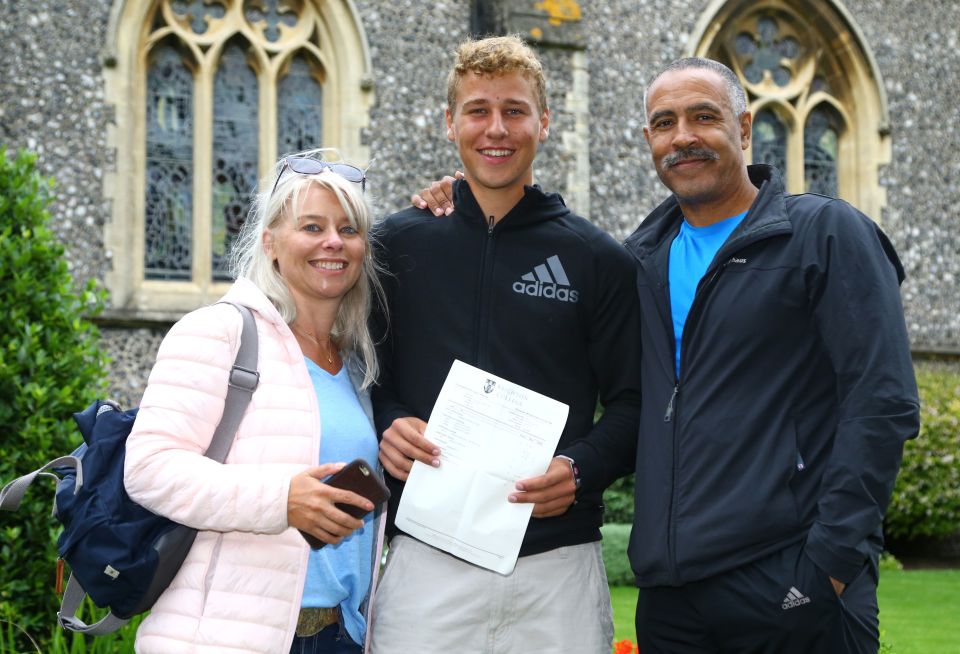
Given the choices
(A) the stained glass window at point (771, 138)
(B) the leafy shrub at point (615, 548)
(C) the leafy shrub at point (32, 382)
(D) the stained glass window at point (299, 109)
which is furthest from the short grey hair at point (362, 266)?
(A) the stained glass window at point (771, 138)

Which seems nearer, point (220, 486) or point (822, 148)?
point (220, 486)

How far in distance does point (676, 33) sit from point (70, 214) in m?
6.39

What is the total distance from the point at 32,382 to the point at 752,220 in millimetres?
3249

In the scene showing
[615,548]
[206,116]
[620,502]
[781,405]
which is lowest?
[615,548]

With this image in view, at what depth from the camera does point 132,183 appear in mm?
9406

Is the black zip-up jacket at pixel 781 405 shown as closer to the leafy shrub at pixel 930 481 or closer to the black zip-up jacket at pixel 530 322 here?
the black zip-up jacket at pixel 530 322

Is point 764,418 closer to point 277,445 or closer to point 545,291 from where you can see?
point 545,291

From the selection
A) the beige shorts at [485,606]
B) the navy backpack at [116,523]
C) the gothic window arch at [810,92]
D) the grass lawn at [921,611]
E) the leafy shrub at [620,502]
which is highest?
the gothic window arch at [810,92]

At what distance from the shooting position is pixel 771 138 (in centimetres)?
1262

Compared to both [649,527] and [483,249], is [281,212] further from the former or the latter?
[649,527]

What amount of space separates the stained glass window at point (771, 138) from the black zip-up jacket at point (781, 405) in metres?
10.4

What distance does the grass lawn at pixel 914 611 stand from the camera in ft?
22.5

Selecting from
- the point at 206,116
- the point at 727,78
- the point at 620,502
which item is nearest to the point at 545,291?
the point at 727,78

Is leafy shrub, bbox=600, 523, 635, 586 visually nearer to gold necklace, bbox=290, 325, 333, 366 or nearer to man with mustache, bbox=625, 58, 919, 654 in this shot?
man with mustache, bbox=625, 58, 919, 654
